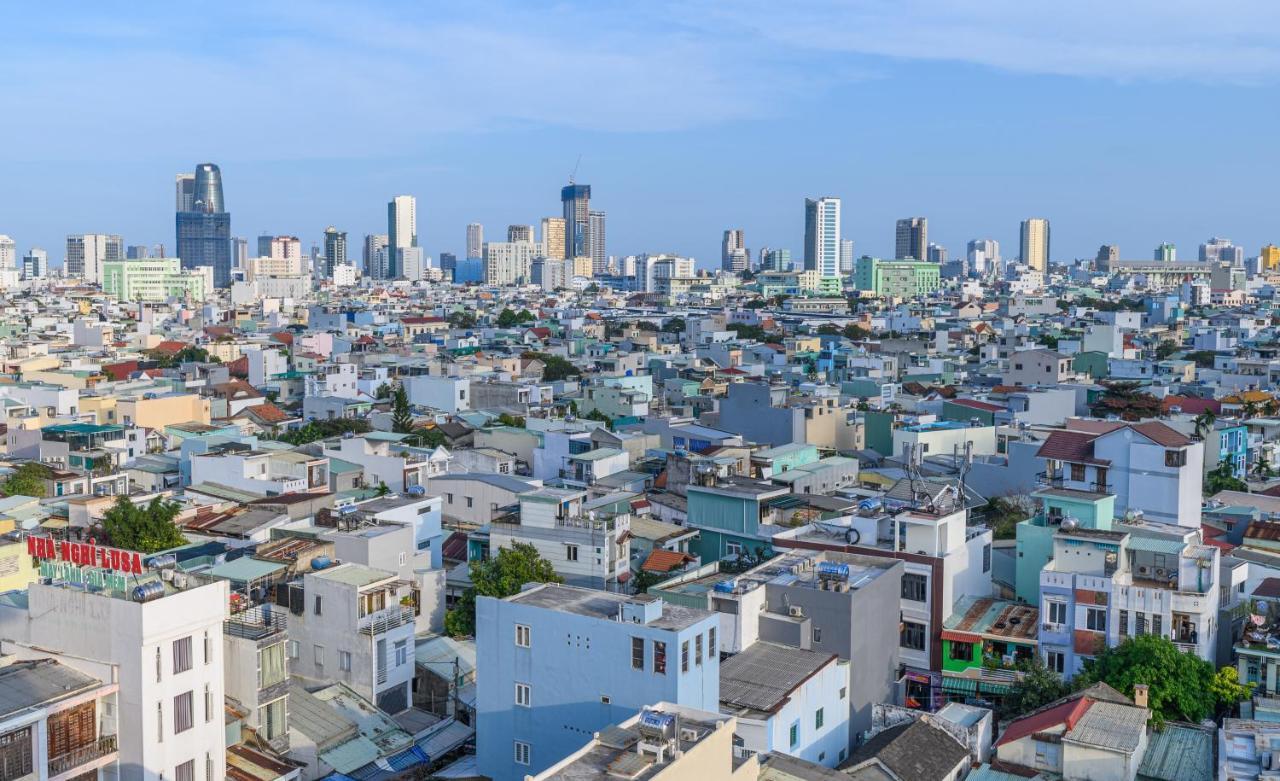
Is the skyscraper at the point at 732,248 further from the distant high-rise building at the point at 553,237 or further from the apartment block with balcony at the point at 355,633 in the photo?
the apartment block with balcony at the point at 355,633

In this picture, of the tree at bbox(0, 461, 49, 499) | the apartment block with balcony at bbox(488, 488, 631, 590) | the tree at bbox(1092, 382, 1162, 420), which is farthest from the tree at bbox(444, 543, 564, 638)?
the tree at bbox(1092, 382, 1162, 420)

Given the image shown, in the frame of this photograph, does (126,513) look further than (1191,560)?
Yes

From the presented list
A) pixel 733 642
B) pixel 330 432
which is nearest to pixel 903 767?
pixel 733 642

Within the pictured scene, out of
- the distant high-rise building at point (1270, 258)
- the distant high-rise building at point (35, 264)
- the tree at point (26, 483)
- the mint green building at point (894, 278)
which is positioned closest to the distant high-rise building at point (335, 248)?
the distant high-rise building at point (35, 264)

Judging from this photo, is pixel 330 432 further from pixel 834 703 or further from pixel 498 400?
pixel 834 703

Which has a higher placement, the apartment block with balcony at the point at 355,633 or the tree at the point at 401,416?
the tree at the point at 401,416
